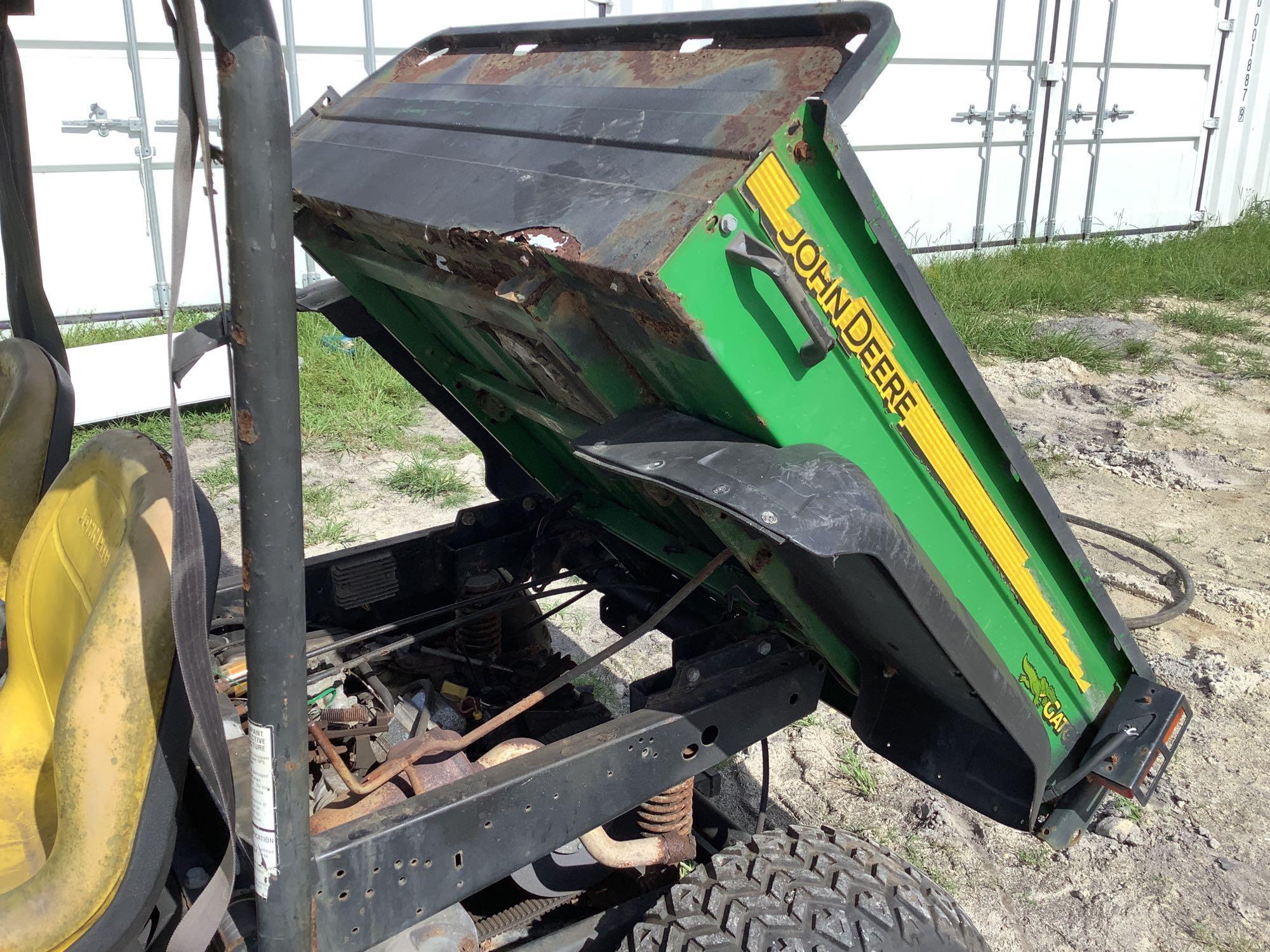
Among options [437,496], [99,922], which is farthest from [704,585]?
[437,496]

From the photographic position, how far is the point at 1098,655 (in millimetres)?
2018

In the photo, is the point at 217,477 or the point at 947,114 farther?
the point at 947,114

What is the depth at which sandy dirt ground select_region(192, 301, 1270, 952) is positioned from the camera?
2.62 meters

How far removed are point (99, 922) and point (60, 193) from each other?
254 inches

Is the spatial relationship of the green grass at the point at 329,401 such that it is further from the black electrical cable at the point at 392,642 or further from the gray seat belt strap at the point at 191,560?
the gray seat belt strap at the point at 191,560

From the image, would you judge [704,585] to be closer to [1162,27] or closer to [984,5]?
[984,5]

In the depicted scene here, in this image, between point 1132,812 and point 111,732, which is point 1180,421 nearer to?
point 1132,812

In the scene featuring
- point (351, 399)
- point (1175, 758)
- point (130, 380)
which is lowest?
point (1175, 758)

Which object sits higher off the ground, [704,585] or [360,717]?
[704,585]

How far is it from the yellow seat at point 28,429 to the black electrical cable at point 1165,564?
291 centimetres

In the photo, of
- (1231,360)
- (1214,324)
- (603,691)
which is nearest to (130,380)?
(603,691)

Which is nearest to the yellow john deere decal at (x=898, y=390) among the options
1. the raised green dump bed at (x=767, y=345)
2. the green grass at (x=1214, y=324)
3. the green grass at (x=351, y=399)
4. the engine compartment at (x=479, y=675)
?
the raised green dump bed at (x=767, y=345)

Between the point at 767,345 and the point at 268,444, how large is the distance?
65 centimetres

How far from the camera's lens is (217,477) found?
5051 millimetres
